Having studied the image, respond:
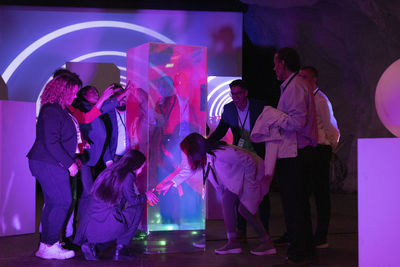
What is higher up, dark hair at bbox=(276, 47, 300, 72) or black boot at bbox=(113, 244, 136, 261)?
dark hair at bbox=(276, 47, 300, 72)

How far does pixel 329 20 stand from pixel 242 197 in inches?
216

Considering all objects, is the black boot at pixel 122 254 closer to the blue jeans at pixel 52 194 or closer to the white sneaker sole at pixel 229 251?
the blue jeans at pixel 52 194

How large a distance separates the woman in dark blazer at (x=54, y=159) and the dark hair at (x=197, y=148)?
883mm

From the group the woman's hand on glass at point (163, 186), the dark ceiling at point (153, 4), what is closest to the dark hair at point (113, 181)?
the woman's hand on glass at point (163, 186)

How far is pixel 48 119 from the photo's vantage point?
3.77m

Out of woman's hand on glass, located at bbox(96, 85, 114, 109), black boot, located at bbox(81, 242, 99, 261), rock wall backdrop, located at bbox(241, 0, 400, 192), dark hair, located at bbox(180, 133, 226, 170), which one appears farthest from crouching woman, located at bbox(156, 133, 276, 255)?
rock wall backdrop, located at bbox(241, 0, 400, 192)

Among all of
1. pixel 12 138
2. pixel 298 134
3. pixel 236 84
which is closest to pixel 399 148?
pixel 298 134

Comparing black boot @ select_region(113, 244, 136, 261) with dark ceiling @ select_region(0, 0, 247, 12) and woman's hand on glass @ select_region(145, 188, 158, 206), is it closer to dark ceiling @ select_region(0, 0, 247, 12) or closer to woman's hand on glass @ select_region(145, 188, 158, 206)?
woman's hand on glass @ select_region(145, 188, 158, 206)

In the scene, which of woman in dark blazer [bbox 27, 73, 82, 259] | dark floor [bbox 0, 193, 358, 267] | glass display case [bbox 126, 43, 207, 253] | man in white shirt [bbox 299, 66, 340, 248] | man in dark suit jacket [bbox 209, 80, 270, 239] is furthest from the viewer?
man in dark suit jacket [bbox 209, 80, 270, 239]

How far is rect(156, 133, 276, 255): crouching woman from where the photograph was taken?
3.91 m

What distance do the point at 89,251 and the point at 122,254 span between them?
25 centimetres

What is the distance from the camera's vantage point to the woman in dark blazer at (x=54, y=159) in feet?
12.3

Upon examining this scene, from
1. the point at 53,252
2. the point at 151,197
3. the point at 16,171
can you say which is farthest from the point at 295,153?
the point at 16,171

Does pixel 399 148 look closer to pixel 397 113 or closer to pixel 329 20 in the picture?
pixel 397 113
